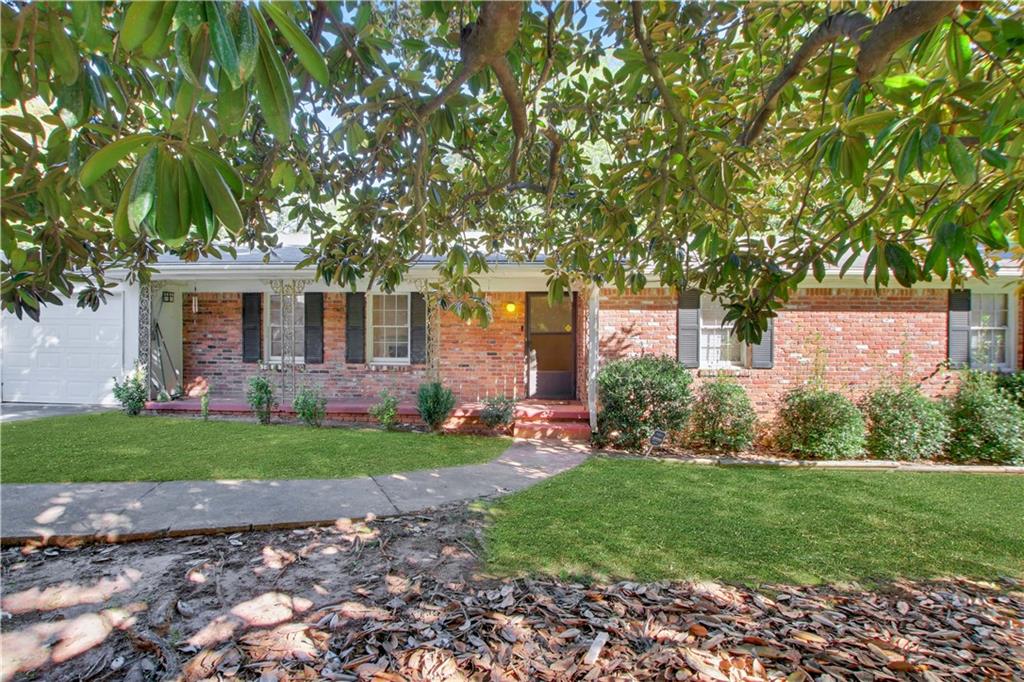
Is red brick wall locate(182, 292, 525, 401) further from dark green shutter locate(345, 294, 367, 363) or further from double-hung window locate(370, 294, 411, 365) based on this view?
double-hung window locate(370, 294, 411, 365)

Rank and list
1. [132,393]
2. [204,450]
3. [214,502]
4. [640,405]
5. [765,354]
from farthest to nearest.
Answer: [132,393] → [765,354] → [640,405] → [204,450] → [214,502]

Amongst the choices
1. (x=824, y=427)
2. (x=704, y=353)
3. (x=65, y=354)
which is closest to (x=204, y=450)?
(x=65, y=354)

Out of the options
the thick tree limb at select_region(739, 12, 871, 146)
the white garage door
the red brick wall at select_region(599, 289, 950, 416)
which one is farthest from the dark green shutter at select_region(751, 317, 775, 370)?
the white garage door

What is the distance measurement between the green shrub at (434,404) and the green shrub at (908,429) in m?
6.92

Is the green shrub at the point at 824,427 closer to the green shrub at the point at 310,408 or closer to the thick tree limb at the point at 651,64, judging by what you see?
the thick tree limb at the point at 651,64

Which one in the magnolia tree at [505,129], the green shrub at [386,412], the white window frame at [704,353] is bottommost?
the green shrub at [386,412]

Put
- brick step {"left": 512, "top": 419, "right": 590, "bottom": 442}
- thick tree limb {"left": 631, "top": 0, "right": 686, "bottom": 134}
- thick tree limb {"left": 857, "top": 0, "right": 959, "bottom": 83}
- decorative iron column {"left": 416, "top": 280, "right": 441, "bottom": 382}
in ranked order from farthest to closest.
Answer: decorative iron column {"left": 416, "top": 280, "right": 441, "bottom": 382} < brick step {"left": 512, "top": 419, "right": 590, "bottom": 442} < thick tree limb {"left": 631, "top": 0, "right": 686, "bottom": 134} < thick tree limb {"left": 857, "top": 0, "right": 959, "bottom": 83}

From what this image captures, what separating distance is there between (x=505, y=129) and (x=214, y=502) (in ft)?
14.8

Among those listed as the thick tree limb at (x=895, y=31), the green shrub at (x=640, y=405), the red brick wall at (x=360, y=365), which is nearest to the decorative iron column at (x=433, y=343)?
the red brick wall at (x=360, y=365)

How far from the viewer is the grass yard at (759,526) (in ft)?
12.1

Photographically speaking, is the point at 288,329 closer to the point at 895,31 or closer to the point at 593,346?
the point at 593,346

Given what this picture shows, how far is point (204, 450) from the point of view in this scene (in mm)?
7031

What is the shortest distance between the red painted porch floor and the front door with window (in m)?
0.78

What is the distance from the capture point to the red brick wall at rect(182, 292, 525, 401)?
10.2 m
